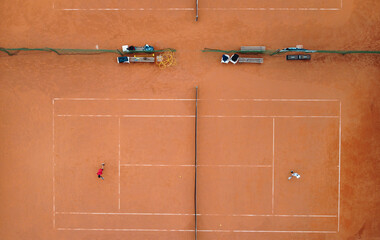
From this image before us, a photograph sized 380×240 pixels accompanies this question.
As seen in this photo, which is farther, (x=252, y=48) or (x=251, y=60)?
(x=251, y=60)

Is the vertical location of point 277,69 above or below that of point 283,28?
below

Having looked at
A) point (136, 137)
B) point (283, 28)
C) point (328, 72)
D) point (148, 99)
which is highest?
point (283, 28)

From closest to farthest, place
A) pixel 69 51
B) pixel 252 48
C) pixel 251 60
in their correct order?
pixel 252 48 → pixel 251 60 → pixel 69 51

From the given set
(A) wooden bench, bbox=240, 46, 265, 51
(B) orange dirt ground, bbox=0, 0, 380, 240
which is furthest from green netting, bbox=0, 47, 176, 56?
(A) wooden bench, bbox=240, 46, 265, 51

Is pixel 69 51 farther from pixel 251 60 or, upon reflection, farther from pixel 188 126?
pixel 251 60

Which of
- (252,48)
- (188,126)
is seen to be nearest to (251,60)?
(252,48)

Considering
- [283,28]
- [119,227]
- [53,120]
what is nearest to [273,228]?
[119,227]

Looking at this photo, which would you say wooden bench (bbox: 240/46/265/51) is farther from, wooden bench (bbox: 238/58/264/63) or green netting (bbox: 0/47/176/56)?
green netting (bbox: 0/47/176/56)

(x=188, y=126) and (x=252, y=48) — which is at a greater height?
(x=252, y=48)

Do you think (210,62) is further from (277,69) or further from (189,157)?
(189,157)
